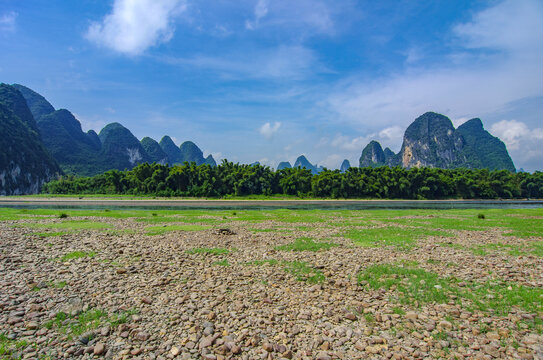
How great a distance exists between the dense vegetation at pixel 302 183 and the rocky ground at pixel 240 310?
94436 millimetres

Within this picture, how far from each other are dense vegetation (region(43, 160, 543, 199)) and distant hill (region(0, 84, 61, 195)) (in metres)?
86.7

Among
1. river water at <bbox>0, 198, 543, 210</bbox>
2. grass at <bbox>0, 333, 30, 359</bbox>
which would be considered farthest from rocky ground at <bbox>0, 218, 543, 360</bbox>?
river water at <bbox>0, 198, 543, 210</bbox>

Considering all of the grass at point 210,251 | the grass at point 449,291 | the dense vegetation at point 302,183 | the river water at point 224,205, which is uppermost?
the dense vegetation at point 302,183

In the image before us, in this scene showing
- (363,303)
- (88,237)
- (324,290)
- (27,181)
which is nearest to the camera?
(363,303)

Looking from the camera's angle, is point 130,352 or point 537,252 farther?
point 537,252

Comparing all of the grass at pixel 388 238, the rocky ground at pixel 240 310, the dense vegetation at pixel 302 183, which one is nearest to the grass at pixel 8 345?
the rocky ground at pixel 240 310

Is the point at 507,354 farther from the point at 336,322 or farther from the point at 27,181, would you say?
the point at 27,181

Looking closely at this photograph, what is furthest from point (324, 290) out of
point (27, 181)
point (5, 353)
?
point (27, 181)

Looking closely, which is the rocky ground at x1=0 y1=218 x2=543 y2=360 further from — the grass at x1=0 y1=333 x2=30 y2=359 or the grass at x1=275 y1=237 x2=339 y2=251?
the grass at x1=275 y1=237 x2=339 y2=251

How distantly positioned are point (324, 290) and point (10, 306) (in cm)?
1049

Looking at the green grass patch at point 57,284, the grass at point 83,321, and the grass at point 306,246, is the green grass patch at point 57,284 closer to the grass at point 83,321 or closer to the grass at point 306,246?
the grass at point 83,321

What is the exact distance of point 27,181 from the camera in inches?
6673

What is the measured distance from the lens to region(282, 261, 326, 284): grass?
11398mm

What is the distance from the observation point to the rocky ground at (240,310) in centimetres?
677
